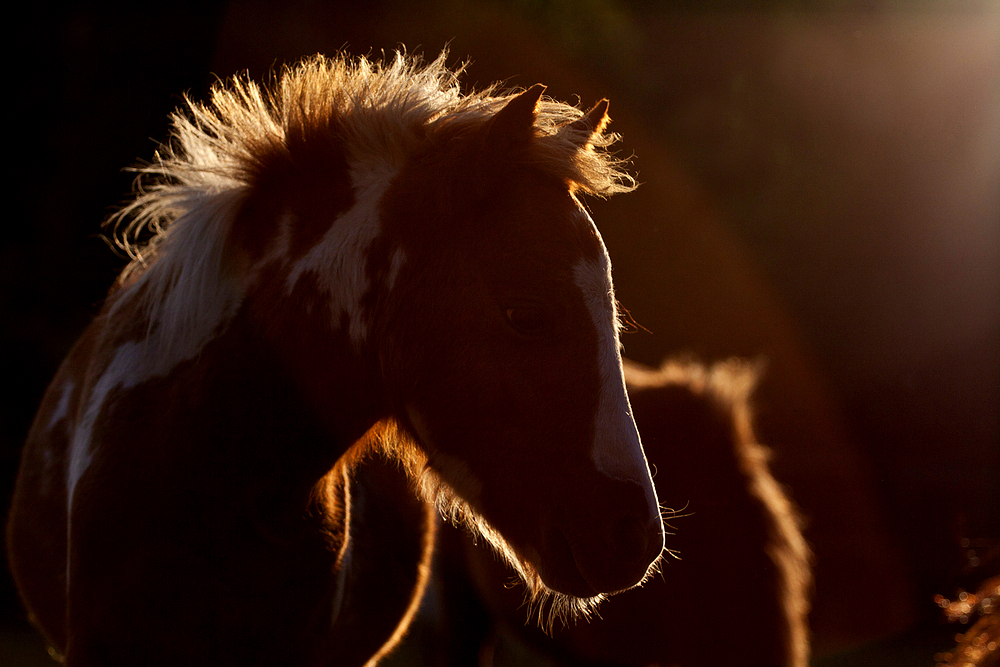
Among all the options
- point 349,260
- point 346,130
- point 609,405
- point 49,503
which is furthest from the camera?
point 49,503

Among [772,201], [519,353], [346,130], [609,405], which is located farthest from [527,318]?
[772,201]

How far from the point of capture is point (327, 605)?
1966 mm

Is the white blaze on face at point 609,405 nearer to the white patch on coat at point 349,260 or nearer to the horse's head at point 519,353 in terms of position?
the horse's head at point 519,353

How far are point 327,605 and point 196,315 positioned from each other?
2.70 ft

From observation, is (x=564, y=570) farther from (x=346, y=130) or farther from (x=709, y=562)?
(x=709, y=562)

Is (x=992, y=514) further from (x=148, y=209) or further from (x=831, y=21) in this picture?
(x=148, y=209)

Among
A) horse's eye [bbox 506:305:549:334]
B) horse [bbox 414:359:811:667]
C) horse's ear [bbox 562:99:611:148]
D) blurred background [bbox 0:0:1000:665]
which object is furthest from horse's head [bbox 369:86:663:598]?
blurred background [bbox 0:0:1000:665]

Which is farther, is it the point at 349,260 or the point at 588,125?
the point at 588,125

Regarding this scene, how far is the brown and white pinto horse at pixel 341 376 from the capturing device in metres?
1.60

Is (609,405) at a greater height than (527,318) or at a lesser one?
lesser

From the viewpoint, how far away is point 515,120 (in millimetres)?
1673

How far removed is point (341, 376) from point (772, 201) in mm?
7905

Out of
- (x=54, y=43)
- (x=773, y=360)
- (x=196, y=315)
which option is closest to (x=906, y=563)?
(x=773, y=360)

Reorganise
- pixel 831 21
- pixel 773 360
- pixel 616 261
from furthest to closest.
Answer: pixel 831 21
pixel 773 360
pixel 616 261
